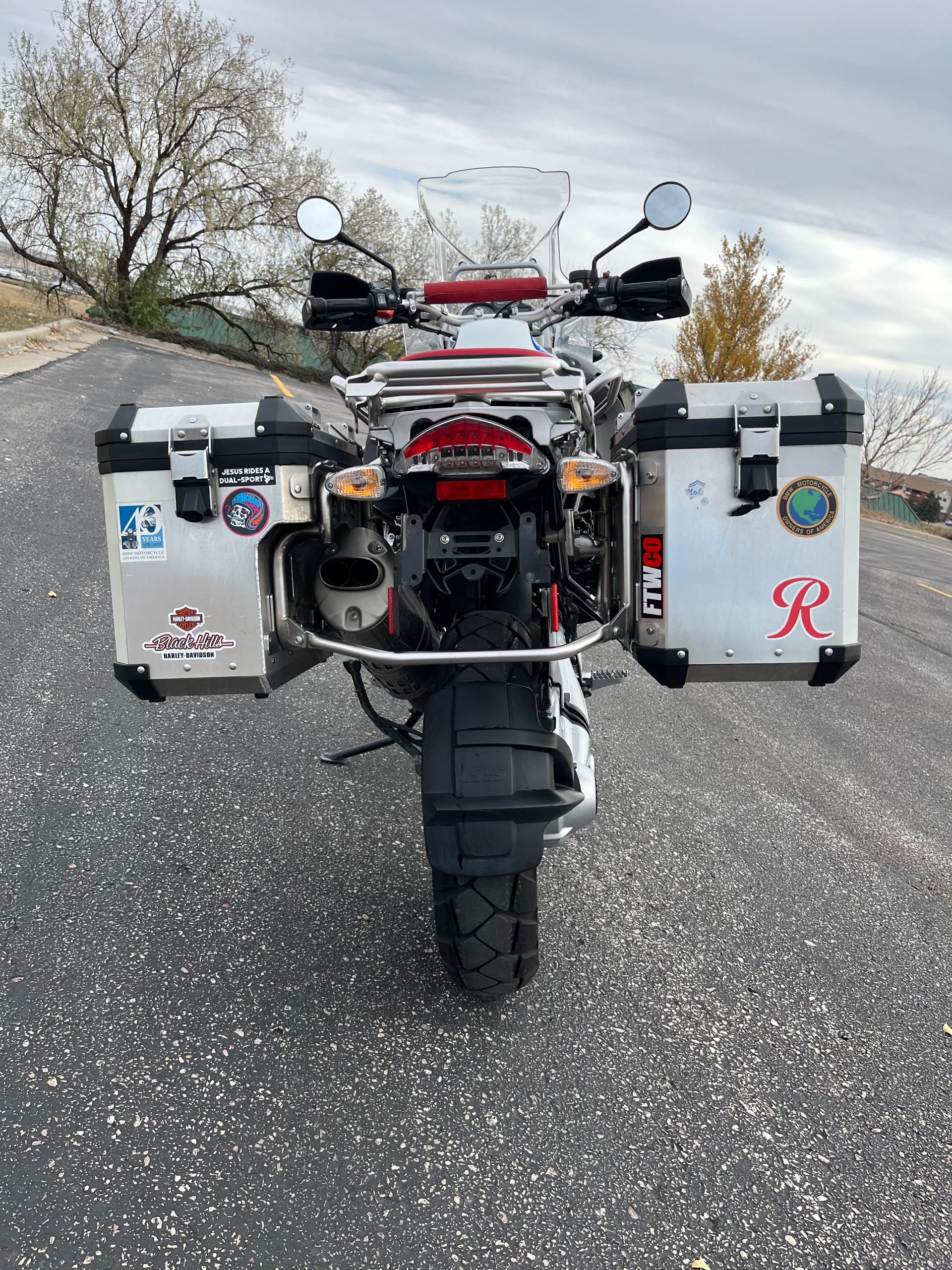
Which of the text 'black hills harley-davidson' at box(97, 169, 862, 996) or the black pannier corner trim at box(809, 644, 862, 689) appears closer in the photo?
the text 'black hills harley-davidson' at box(97, 169, 862, 996)

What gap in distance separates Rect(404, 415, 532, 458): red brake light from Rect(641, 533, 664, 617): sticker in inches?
17.5

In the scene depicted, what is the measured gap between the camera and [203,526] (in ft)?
7.18

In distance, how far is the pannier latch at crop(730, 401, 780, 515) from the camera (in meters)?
2.11

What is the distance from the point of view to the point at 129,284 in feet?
88.2

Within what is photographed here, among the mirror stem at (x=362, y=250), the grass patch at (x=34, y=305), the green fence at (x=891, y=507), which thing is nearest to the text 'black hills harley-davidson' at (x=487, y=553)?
the mirror stem at (x=362, y=250)

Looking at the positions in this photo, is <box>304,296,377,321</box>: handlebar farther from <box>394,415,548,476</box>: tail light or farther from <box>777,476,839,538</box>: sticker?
<box>777,476,839,538</box>: sticker

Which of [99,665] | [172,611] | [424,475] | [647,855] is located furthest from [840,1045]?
[99,665]

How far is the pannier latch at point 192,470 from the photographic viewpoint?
214 cm

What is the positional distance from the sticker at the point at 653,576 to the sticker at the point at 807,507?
30cm

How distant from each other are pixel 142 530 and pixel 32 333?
15.7 meters

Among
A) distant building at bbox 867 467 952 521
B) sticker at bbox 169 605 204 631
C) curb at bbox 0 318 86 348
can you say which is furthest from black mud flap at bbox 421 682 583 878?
distant building at bbox 867 467 952 521

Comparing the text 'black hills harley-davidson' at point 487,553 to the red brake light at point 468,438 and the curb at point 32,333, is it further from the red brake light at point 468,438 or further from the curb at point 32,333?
the curb at point 32,333

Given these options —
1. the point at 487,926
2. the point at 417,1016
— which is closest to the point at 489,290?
the point at 487,926

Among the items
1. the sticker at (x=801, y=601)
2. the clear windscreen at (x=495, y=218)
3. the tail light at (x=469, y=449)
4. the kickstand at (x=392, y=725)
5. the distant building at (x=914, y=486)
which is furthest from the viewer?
the distant building at (x=914, y=486)
